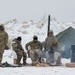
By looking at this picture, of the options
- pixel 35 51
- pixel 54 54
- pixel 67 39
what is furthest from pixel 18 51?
pixel 67 39

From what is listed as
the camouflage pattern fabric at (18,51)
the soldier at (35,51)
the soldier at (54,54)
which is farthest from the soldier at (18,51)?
the soldier at (54,54)

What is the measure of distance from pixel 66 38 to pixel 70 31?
1.96ft

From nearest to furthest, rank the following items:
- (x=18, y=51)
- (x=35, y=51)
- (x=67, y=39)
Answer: (x=18, y=51)
(x=35, y=51)
(x=67, y=39)

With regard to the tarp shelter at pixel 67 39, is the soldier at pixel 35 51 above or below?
below

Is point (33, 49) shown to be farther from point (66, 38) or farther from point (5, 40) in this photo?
point (66, 38)

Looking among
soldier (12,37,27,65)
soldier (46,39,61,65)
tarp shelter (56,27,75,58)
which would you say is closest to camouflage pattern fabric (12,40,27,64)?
soldier (12,37,27,65)

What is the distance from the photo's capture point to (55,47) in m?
14.7

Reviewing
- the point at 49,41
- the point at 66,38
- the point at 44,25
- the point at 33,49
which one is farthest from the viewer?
the point at 44,25

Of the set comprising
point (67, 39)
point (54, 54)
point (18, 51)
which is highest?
point (67, 39)

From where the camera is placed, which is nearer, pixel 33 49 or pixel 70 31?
pixel 33 49

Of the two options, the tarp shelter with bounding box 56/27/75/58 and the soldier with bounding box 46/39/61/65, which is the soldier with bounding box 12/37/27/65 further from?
Answer: the tarp shelter with bounding box 56/27/75/58

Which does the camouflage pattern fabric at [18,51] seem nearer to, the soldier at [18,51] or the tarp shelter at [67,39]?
the soldier at [18,51]

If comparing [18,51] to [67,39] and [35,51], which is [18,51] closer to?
[35,51]
